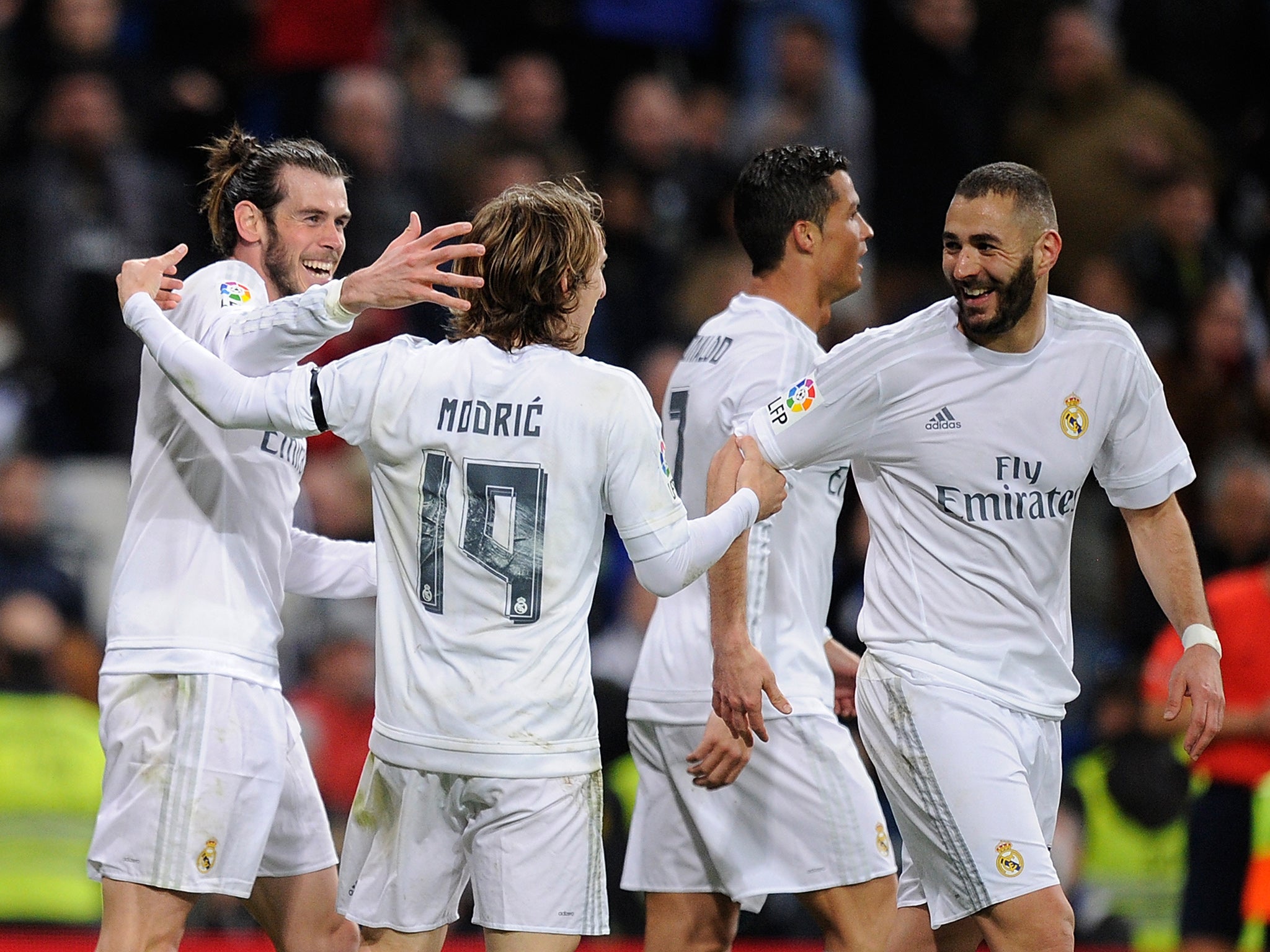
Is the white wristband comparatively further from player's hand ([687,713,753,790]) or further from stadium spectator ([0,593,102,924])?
stadium spectator ([0,593,102,924])

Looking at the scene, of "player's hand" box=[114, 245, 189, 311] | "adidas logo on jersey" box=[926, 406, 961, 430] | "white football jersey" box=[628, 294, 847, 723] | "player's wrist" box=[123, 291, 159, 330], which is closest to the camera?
"player's wrist" box=[123, 291, 159, 330]

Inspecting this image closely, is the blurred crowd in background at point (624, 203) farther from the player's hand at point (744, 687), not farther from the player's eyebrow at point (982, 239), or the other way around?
the player's eyebrow at point (982, 239)

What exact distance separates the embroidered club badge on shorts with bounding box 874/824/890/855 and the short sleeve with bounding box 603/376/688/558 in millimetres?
1427

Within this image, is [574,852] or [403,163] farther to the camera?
[403,163]

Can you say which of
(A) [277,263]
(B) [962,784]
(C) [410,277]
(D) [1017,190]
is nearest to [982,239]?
(D) [1017,190]

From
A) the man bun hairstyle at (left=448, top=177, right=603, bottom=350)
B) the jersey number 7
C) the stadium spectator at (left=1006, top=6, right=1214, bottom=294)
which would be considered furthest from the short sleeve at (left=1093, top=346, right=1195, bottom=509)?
the stadium spectator at (left=1006, top=6, right=1214, bottom=294)

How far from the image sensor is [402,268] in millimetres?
4191

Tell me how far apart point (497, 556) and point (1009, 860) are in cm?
153

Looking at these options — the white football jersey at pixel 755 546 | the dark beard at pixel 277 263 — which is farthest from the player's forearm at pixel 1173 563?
the dark beard at pixel 277 263

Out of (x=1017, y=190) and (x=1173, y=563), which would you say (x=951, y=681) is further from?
(x=1017, y=190)

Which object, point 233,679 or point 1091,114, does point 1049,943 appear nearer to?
point 233,679

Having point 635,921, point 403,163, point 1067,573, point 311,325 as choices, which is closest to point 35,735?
point 635,921

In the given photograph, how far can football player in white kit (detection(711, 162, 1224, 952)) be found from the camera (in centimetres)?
464

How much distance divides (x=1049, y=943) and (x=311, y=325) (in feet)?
7.74
